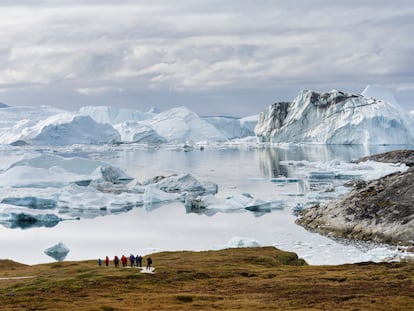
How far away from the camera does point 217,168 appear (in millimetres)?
92438

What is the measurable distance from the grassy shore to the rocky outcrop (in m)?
7.21

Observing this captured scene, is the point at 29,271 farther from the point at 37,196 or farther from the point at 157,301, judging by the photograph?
the point at 37,196

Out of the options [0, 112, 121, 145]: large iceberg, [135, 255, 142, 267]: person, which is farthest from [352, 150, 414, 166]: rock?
[0, 112, 121, 145]: large iceberg

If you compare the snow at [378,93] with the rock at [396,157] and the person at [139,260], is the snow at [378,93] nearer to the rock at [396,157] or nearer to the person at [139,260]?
the rock at [396,157]

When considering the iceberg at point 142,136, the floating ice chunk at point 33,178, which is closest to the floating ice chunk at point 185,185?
the floating ice chunk at point 33,178

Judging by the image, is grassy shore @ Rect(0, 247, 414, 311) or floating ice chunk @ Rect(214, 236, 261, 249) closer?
grassy shore @ Rect(0, 247, 414, 311)

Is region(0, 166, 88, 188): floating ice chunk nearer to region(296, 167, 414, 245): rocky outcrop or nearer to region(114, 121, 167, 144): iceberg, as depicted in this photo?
region(296, 167, 414, 245): rocky outcrop

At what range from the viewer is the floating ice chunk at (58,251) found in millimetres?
38719

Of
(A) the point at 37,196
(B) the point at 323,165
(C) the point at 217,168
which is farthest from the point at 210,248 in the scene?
(C) the point at 217,168

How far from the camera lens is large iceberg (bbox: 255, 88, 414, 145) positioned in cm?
14050

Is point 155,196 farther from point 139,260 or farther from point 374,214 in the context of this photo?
point 139,260

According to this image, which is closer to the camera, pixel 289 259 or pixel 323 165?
pixel 289 259

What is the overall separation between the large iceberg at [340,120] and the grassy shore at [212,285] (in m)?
112

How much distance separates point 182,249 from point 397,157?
57.8m
